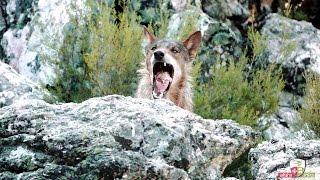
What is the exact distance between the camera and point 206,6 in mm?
11477

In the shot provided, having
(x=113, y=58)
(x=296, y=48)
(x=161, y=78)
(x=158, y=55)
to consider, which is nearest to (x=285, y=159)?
(x=158, y=55)

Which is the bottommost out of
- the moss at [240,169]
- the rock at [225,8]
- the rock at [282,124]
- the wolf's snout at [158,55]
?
the rock at [282,124]

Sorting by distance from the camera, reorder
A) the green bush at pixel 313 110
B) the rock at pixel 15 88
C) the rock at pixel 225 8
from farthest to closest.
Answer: the rock at pixel 225 8 < the rock at pixel 15 88 < the green bush at pixel 313 110

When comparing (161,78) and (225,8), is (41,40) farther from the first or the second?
(225,8)

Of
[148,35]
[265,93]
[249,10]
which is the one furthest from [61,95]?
[249,10]

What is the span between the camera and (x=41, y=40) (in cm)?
952

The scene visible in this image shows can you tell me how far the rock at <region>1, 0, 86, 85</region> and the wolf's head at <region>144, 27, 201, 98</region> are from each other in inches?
62.2

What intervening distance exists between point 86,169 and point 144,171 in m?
0.29

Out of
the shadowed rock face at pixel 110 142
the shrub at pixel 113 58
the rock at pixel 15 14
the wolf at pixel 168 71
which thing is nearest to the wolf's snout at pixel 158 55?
the wolf at pixel 168 71

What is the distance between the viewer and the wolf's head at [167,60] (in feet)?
24.7

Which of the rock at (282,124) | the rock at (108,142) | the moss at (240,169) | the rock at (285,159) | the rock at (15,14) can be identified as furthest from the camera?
the rock at (15,14)

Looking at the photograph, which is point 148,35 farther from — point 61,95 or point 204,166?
point 204,166

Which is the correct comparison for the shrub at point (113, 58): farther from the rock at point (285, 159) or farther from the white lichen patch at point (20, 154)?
the white lichen patch at point (20, 154)

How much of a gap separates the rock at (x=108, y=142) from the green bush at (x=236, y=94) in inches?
152
